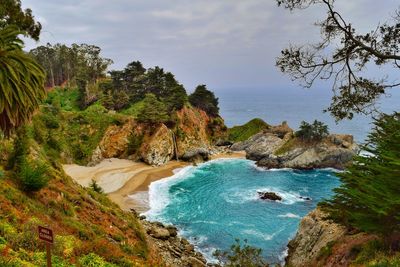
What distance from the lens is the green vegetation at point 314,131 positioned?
7106cm

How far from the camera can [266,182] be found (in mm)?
59062

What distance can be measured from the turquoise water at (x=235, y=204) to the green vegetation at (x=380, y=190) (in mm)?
17063

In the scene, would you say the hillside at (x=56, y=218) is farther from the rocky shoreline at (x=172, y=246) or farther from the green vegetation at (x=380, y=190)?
the green vegetation at (x=380, y=190)

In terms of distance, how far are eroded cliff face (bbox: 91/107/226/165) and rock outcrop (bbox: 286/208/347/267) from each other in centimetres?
4124

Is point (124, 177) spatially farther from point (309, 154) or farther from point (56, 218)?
point (309, 154)

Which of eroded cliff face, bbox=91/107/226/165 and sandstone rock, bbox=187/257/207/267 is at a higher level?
eroded cliff face, bbox=91/107/226/165

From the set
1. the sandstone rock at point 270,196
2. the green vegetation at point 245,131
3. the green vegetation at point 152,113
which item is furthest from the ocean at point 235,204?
the green vegetation at point 245,131

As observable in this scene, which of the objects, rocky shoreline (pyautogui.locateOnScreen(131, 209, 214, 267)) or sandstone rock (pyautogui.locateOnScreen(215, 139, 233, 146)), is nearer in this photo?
rocky shoreline (pyautogui.locateOnScreen(131, 209, 214, 267))

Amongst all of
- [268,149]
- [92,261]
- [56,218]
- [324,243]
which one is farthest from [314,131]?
[92,261]

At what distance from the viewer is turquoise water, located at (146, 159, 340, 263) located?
36750 millimetres

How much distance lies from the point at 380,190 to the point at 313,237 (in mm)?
12926

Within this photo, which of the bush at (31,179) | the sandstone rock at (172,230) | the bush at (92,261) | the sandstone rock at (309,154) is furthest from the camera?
the sandstone rock at (309,154)

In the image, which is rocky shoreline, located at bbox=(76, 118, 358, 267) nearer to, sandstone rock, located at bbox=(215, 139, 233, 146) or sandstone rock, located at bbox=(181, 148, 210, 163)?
sandstone rock, located at bbox=(181, 148, 210, 163)

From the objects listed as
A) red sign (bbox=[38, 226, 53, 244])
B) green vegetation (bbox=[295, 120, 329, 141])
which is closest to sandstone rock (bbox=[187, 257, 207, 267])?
red sign (bbox=[38, 226, 53, 244])
